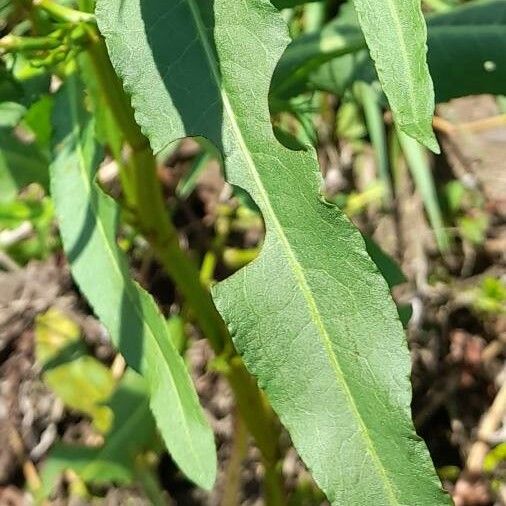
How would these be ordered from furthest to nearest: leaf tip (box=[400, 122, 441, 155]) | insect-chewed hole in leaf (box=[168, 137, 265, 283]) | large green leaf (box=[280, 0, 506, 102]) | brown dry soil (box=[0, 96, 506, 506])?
insect-chewed hole in leaf (box=[168, 137, 265, 283])
brown dry soil (box=[0, 96, 506, 506])
large green leaf (box=[280, 0, 506, 102])
leaf tip (box=[400, 122, 441, 155])

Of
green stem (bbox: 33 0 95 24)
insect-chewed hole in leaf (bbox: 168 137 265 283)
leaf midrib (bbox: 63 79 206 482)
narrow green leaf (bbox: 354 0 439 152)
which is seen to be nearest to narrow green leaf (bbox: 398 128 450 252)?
insect-chewed hole in leaf (bbox: 168 137 265 283)

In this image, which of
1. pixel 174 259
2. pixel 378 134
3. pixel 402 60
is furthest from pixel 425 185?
pixel 402 60

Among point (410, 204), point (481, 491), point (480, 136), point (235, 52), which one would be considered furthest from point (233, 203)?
point (235, 52)

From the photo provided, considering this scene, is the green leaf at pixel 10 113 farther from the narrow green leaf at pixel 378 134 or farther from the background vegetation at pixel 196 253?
the narrow green leaf at pixel 378 134

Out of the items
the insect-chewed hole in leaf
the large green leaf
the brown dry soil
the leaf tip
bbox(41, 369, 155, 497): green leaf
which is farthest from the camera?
the insect-chewed hole in leaf

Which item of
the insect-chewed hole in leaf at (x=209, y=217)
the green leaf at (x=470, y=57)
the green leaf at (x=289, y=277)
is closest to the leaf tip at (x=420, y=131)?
the green leaf at (x=289, y=277)

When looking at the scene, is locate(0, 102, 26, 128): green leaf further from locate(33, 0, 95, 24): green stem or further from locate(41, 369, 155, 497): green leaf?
locate(41, 369, 155, 497): green leaf

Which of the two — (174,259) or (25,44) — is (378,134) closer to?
(174,259)
